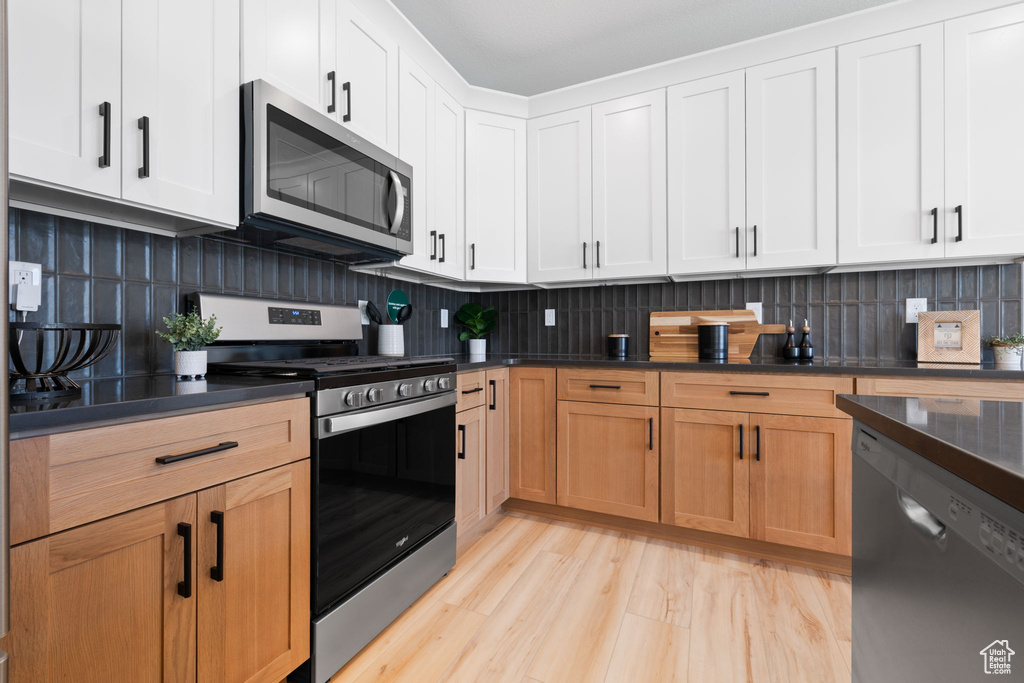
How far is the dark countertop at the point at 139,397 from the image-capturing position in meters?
0.78

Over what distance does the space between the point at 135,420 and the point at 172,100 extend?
2.87 ft

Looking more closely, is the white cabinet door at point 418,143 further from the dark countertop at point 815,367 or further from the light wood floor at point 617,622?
the light wood floor at point 617,622

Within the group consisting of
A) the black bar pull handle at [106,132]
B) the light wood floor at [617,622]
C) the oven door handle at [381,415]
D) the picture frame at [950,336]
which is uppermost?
the black bar pull handle at [106,132]

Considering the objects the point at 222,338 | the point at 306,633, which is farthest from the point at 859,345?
the point at 222,338

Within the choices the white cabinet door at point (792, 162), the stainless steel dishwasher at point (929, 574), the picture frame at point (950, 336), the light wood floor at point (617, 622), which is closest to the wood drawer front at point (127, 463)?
the light wood floor at point (617, 622)

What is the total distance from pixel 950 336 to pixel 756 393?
1016 mm

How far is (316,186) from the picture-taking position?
1604 millimetres

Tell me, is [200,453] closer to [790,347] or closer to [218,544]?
[218,544]

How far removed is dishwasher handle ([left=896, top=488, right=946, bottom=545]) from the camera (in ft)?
2.22

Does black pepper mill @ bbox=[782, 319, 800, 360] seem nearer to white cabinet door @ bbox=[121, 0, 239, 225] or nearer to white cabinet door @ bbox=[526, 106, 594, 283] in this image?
white cabinet door @ bbox=[526, 106, 594, 283]

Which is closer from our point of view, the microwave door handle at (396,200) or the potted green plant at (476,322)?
the microwave door handle at (396,200)

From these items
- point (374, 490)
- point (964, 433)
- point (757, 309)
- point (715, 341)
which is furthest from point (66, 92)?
Answer: point (757, 309)

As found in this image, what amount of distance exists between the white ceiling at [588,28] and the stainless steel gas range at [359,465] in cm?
147

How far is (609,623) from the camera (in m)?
1.64
